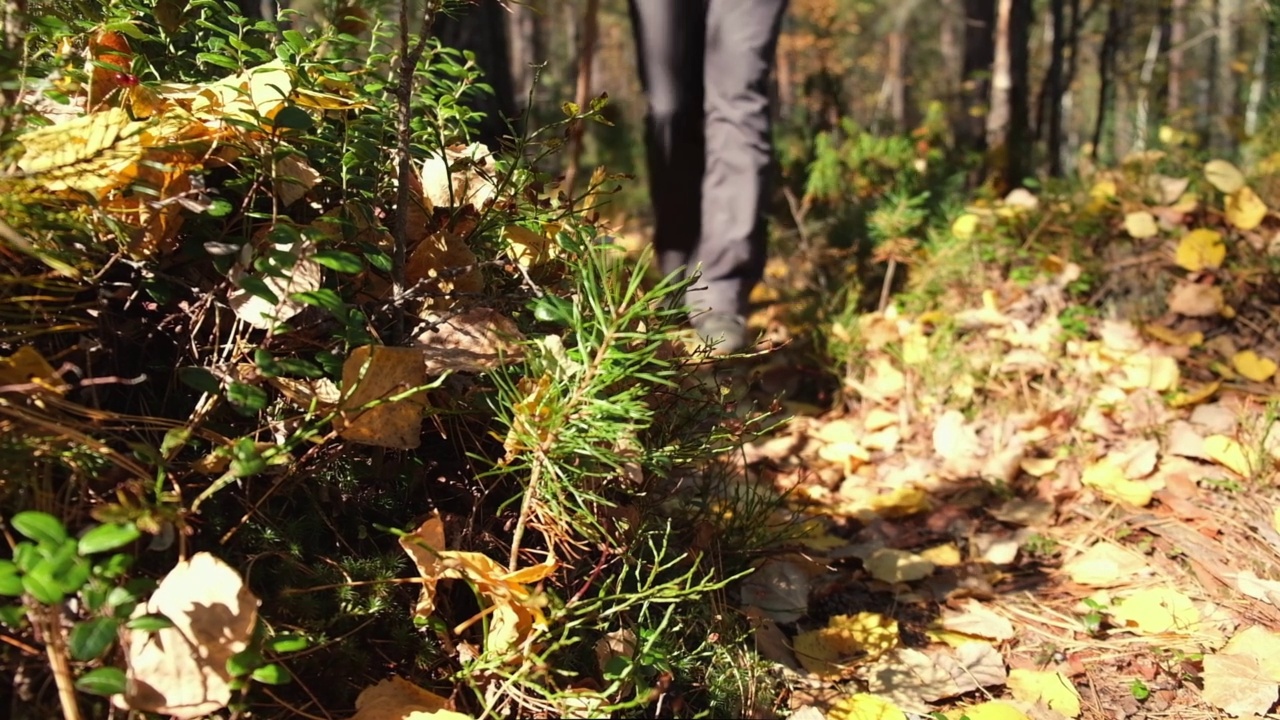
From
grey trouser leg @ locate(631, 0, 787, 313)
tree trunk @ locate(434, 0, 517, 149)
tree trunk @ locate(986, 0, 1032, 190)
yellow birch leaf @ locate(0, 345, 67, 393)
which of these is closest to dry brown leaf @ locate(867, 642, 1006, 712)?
yellow birch leaf @ locate(0, 345, 67, 393)

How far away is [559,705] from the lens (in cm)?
118

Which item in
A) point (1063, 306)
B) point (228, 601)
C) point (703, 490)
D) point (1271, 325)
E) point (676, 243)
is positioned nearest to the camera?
point (228, 601)

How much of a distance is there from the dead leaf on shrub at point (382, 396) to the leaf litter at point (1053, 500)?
27.8 inches

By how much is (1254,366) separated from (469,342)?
2.33 m

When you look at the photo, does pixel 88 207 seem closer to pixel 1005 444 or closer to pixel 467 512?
pixel 467 512

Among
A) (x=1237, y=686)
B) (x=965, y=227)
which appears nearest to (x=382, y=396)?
(x=1237, y=686)

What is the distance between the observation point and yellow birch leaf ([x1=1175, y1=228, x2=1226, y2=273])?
293 cm

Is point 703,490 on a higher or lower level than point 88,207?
lower

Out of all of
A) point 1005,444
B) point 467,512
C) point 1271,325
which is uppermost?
point 467,512

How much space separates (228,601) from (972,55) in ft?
23.8

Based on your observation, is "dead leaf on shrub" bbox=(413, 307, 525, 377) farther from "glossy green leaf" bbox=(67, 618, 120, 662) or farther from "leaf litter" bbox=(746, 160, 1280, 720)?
"leaf litter" bbox=(746, 160, 1280, 720)

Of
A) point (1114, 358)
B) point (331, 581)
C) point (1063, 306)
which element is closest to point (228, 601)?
point (331, 581)

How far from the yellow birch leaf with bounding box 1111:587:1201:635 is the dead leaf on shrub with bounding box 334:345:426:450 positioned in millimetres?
1341

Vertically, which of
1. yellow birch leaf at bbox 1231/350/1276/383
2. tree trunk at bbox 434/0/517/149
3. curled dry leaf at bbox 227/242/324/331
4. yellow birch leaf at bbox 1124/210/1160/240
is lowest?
yellow birch leaf at bbox 1231/350/1276/383
